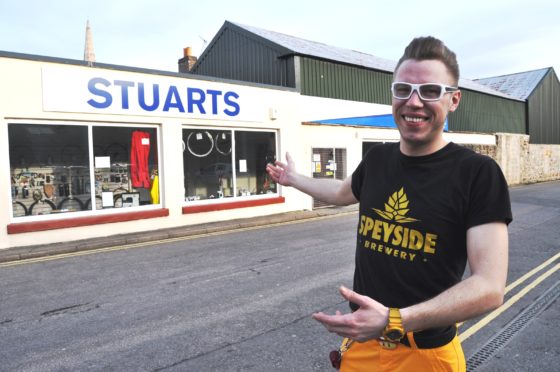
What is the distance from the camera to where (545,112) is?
3369cm

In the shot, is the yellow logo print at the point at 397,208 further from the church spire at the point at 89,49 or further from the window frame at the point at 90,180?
the church spire at the point at 89,49

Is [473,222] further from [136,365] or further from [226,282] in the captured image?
[226,282]

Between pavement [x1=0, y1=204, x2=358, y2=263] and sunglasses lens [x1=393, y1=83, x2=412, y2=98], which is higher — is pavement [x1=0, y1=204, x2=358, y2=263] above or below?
below

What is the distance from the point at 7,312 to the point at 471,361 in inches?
210

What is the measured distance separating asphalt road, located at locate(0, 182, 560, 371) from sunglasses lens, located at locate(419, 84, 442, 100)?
271 centimetres

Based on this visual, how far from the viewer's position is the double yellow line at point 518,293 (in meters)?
4.56

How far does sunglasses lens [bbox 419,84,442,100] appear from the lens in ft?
5.71

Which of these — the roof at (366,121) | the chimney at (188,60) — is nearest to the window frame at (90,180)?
the roof at (366,121)

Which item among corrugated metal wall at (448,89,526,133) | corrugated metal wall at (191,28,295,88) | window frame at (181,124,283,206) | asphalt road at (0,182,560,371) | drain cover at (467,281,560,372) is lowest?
drain cover at (467,281,560,372)

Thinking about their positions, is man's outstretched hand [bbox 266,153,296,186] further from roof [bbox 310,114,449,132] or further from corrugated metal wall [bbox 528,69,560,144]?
corrugated metal wall [bbox 528,69,560,144]

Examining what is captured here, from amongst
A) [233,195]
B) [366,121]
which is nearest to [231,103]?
[233,195]

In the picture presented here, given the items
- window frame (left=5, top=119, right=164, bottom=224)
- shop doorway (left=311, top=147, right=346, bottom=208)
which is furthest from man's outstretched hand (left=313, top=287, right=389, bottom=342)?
shop doorway (left=311, top=147, right=346, bottom=208)

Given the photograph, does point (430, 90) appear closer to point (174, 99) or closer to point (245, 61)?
point (174, 99)

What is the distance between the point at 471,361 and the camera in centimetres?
382
